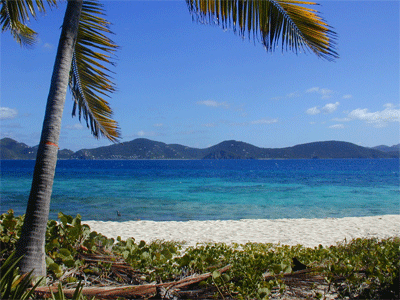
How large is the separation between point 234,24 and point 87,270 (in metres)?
3.39

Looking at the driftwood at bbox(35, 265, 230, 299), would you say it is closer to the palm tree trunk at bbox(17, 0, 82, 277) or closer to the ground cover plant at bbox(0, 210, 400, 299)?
the ground cover plant at bbox(0, 210, 400, 299)

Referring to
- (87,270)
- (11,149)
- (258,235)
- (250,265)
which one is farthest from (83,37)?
(11,149)

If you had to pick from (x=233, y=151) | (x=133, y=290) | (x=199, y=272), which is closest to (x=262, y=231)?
(x=199, y=272)

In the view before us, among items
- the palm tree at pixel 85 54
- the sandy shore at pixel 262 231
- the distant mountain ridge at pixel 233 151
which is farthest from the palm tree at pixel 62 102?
the distant mountain ridge at pixel 233 151

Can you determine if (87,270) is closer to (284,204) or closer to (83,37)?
(83,37)

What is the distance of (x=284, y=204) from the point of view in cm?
1945

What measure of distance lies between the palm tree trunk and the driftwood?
0.37 m

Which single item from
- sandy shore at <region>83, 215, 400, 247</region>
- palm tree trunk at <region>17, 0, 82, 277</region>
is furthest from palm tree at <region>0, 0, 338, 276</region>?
sandy shore at <region>83, 215, 400, 247</region>

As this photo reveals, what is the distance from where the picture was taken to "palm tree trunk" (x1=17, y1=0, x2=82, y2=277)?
9.71 ft

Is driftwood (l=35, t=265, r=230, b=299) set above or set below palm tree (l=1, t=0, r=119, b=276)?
below

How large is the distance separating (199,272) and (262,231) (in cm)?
664

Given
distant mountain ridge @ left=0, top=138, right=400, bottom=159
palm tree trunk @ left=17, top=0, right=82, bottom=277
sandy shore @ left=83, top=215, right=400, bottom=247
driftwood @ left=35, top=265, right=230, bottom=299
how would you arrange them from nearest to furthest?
1. driftwood @ left=35, top=265, right=230, bottom=299
2. palm tree trunk @ left=17, top=0, right=82, bottom=277
3. sandy shore @ left=83, top=215, right=400, bottom=247
4. distant mountain ridge @ left=0, top=138, right=400, bottom=159

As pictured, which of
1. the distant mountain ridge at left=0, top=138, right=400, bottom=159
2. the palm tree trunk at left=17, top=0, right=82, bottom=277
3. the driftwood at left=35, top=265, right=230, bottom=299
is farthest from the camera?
the distant mountain ridge at left=0, top=138, right=400, bottom=159

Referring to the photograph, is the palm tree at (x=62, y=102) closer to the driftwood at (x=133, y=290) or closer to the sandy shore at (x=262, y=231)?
the driftwood at (x=133, y=290)
